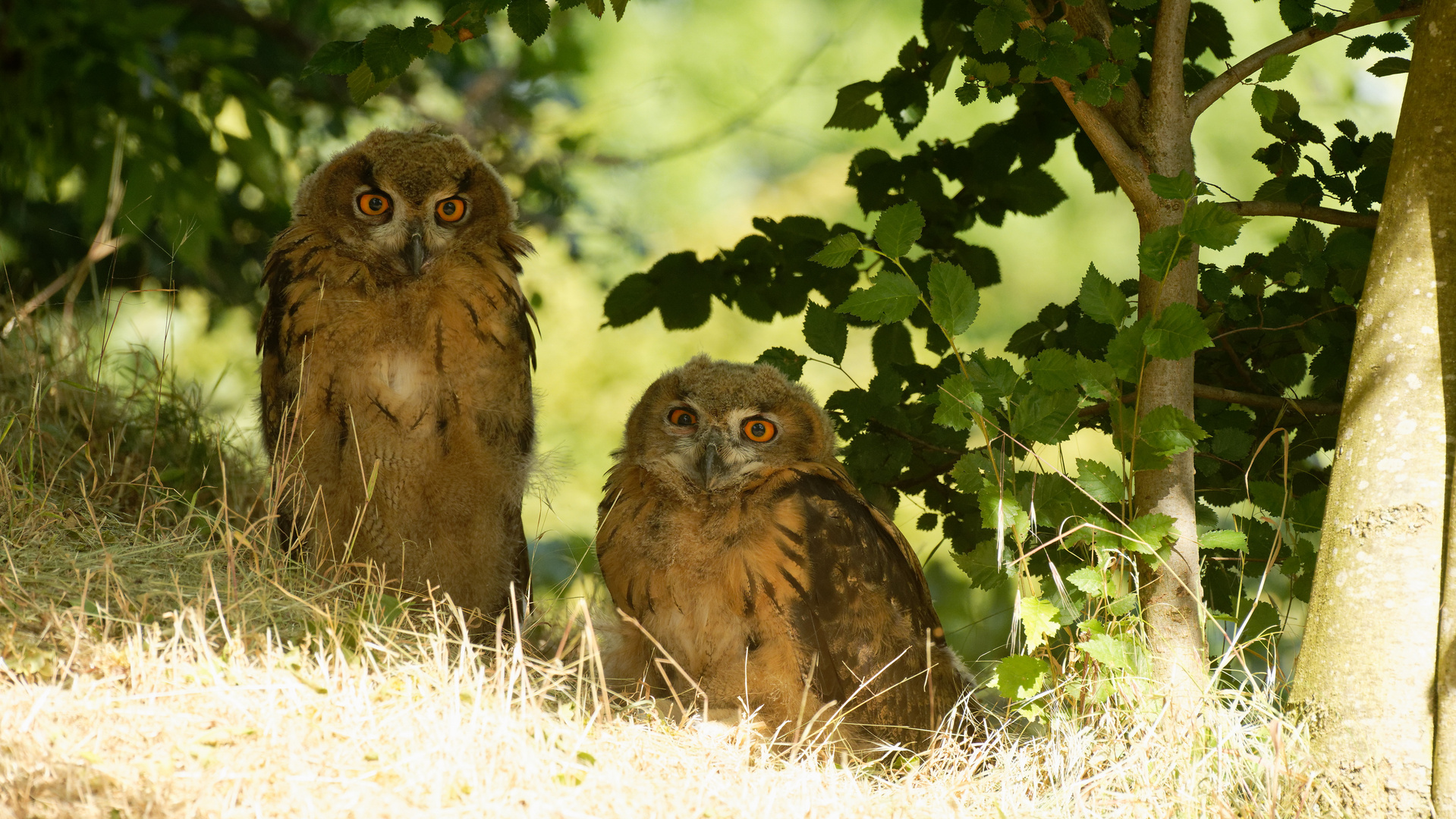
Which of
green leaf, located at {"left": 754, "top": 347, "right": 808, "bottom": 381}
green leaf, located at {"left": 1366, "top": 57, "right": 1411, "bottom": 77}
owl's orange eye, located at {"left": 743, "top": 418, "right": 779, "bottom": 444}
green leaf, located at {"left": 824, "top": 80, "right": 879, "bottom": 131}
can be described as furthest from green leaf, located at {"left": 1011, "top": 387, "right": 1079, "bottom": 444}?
green leaf, located at {"left": 1366, "top": 57, "right": 1411, "bottom": 77}

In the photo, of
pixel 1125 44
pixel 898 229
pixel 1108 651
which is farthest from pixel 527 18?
pixel 1108 651

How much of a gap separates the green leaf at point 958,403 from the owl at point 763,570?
52cm

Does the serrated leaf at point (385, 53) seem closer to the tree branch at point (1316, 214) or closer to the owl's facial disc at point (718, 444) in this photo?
the owl's facial disc at point (718, 444)

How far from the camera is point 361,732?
1968mm

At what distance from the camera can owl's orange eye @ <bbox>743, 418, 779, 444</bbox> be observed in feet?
9.75

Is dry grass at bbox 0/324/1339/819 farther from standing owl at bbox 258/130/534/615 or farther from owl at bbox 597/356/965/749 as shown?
standing owl at bbox 258/130/534/615

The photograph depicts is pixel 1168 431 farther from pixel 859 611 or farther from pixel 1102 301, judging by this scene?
pixel 859 611

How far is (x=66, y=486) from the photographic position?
3.15 metres

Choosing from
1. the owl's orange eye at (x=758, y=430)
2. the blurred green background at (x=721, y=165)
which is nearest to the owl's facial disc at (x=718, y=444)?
the owl's orange eye at (x=758, y=430)

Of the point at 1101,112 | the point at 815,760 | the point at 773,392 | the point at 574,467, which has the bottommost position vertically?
the point at 815,760

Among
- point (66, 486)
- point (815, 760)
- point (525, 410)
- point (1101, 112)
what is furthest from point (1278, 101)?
point (66, 486)

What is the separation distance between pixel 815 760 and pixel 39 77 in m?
3.50

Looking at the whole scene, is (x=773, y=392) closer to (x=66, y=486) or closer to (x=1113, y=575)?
(x=1113, y=575)

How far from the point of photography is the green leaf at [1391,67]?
269cm
